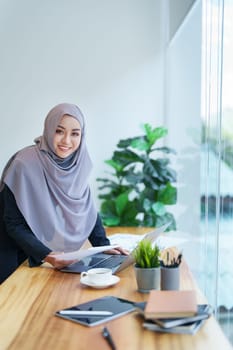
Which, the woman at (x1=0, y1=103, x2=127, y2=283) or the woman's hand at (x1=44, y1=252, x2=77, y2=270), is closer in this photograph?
the woman's hand at (x1=44, y1=252, x2=77, y2=270)

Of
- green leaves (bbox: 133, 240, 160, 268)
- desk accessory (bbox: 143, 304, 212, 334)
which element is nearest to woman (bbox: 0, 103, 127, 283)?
green leaves (bbox: 133, 240, 160, 268)

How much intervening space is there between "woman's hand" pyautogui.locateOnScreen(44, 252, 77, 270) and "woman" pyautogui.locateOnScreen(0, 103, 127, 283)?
0.18ft

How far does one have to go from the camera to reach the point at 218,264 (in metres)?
2.24

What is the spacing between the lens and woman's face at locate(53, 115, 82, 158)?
1823mm

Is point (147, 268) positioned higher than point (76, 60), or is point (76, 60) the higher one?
point (76, 60)

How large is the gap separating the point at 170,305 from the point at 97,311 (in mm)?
212

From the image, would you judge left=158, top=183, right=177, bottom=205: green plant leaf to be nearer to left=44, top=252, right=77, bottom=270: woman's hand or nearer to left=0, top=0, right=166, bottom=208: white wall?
left=0, top=0, right=166, bottom=208: white wall

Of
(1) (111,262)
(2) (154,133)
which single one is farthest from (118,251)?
(2) (154,133)

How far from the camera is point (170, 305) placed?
1.07 metres

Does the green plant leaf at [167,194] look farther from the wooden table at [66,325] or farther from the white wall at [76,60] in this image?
the wooden table at [66,325]

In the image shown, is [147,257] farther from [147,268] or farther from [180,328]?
[180,328]

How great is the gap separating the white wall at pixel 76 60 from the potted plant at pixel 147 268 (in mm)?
2247

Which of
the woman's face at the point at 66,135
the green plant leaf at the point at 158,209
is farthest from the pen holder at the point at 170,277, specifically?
the green plant leaf at the point at 158,209

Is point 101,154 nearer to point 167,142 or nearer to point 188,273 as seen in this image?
point 167,142
